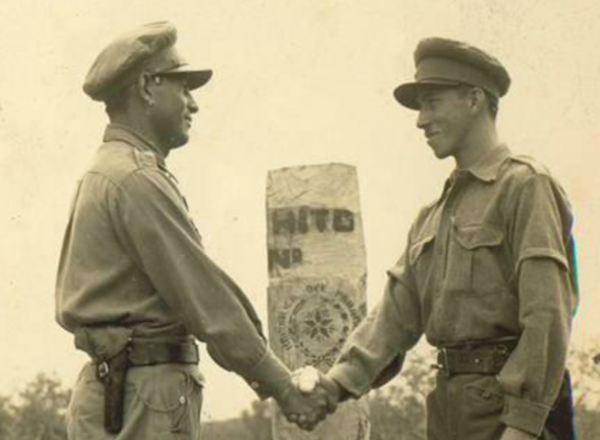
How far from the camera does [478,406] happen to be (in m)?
6.58

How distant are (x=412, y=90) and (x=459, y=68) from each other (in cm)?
30

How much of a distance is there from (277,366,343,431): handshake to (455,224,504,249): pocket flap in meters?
1.07

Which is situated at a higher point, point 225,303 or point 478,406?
point 225,303

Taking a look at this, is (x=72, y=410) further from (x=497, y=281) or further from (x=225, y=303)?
(x=497, y=281)

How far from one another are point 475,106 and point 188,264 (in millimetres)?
1484

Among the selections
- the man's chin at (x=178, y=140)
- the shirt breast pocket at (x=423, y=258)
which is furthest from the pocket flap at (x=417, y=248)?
the man's chin at (x=178, y=140)

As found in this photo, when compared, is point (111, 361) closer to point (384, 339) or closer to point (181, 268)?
point (181, 268)

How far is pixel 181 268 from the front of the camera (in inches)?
260

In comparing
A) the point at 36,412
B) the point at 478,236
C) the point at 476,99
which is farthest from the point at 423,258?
the point at 36,412

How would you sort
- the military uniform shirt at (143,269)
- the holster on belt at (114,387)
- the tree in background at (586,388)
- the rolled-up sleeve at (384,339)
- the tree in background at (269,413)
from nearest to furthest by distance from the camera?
the holster on belt at (114,387)
the military uniform shirt at (143,269)
the rolled-up sleeve at (384,339)
the tree in background at (586,388)
the tree in background at (269,413)

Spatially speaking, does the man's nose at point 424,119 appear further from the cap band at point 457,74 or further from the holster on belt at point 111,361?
the holster on belt at point 111,361

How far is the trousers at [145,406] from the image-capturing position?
6477 mm

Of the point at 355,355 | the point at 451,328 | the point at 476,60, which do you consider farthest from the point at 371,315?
the point at 476,60

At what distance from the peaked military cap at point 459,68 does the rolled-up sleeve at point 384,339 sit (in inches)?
35.2
